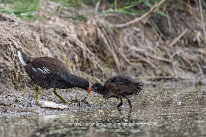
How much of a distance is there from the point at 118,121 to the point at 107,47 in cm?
542

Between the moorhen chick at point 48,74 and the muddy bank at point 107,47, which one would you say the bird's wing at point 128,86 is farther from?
the muddy bank at point 107,47

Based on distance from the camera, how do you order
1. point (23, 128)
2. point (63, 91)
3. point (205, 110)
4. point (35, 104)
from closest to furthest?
point (23, 128) → point (205, 110) → point (35, 104) → point (63, 91)

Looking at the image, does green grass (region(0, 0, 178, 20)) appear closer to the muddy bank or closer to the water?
the muddy bank

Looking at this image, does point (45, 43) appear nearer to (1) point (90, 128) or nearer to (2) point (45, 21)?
(2) point (45, 21)

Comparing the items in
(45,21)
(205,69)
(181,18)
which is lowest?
(205,69)

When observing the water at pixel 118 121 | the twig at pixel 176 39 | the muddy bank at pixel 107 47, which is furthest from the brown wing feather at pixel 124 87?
the twig at pixel 176 39

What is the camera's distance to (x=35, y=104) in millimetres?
7137

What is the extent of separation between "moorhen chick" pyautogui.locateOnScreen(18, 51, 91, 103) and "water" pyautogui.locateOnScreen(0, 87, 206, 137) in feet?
2.04

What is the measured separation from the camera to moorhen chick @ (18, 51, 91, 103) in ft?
25.1

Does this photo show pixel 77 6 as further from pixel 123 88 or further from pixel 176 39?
pixel 123 88

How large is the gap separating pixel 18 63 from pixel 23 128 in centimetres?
323

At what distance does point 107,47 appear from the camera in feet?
36.4

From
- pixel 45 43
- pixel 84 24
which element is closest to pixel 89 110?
pixel 45 43

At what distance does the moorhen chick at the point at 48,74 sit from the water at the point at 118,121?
621 millimetres
